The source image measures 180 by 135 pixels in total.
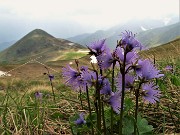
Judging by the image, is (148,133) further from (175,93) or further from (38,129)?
(175,93)

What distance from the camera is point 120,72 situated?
2025mm

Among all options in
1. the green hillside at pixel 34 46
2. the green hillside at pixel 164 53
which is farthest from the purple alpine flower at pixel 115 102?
the green hillside at pixel 34 46

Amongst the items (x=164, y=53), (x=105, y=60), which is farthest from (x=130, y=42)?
(x=164, y=53)

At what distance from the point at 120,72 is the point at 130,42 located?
0.57 ft

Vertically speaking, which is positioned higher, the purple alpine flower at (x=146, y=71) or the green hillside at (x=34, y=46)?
the purple alpine flower at (x=146, y=71)

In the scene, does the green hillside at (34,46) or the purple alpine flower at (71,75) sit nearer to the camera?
the purple alpine flower at (71,75)

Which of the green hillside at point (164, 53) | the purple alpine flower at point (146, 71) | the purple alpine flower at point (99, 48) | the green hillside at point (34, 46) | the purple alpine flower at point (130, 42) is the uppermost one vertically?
the purple alpine flower at point (130, 42)

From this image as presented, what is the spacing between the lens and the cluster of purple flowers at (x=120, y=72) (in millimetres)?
2014

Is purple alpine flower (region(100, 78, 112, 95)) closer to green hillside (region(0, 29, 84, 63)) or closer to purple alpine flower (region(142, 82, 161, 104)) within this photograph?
purple alpine flower (region(142, 82, 161, 104))

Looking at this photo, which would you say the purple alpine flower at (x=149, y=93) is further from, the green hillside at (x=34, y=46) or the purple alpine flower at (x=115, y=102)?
the green hillside at (x=34, y=46)

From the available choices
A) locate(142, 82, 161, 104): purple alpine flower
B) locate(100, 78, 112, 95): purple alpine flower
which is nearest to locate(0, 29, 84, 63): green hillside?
locate(100, 78, 112, 95): purple alpine flower

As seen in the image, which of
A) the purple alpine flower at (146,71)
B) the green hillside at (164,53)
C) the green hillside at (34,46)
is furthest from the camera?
the green hillside at (34,46)

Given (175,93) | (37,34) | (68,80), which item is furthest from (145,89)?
(37,34)

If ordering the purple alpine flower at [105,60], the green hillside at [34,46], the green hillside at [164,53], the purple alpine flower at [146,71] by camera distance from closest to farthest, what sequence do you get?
the purple alpine flower at [146,71], the purple alpine flower at [105,60], the green hillside at [164,53], the green hillside at [34,46]
